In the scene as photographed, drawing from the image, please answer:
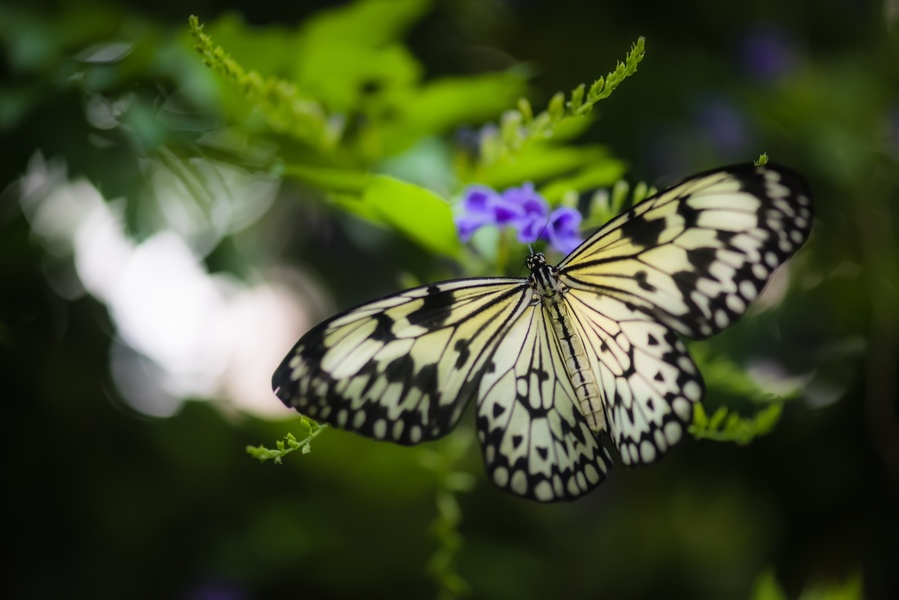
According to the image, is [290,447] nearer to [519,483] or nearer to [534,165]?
[519,483]

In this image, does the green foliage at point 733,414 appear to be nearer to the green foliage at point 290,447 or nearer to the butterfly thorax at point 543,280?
the butterfly thorax at point 543,280

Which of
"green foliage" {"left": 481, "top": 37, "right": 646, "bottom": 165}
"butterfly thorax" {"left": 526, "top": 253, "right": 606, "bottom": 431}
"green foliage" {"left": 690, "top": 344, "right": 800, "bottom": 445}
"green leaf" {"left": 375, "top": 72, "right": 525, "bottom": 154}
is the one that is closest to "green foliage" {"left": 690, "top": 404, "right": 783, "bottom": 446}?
"green foliage" {"left": 690, "top": 344, "right": 800, "bottom": 445}

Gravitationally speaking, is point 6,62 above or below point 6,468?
above

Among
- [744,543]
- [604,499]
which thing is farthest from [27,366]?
[744,543]

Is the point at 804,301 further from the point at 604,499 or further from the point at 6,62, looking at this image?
the point at 6,62

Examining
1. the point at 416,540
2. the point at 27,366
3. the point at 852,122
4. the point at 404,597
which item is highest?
the point at 852,122

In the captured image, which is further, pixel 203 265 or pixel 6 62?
pixel 203 265

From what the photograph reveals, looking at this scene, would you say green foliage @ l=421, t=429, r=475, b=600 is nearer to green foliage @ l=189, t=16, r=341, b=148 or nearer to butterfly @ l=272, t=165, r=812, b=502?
butterfly @ l=272, t=165, r=812, b=502

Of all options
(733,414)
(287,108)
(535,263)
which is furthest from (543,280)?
(287,108)
